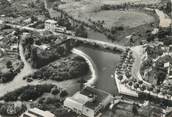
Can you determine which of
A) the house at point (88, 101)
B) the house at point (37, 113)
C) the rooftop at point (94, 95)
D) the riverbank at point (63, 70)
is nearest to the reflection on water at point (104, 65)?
the riverbank at point (63, 70)

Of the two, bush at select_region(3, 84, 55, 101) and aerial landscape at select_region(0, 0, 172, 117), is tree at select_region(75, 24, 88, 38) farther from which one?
bush at select_region(3, 84, 55, 101)

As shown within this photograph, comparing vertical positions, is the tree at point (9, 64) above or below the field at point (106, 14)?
below

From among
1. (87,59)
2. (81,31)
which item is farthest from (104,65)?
(81,31)

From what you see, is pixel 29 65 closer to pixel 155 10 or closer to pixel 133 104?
pixel 133 104

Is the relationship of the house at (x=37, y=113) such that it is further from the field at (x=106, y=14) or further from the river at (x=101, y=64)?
the field at (x=106, y=14)

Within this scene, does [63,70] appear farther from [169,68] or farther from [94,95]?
[169,68]

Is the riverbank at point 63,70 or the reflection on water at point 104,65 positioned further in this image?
the riverbank at point 63,70

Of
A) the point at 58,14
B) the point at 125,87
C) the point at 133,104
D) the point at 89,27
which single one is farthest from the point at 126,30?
the point at 133,104
